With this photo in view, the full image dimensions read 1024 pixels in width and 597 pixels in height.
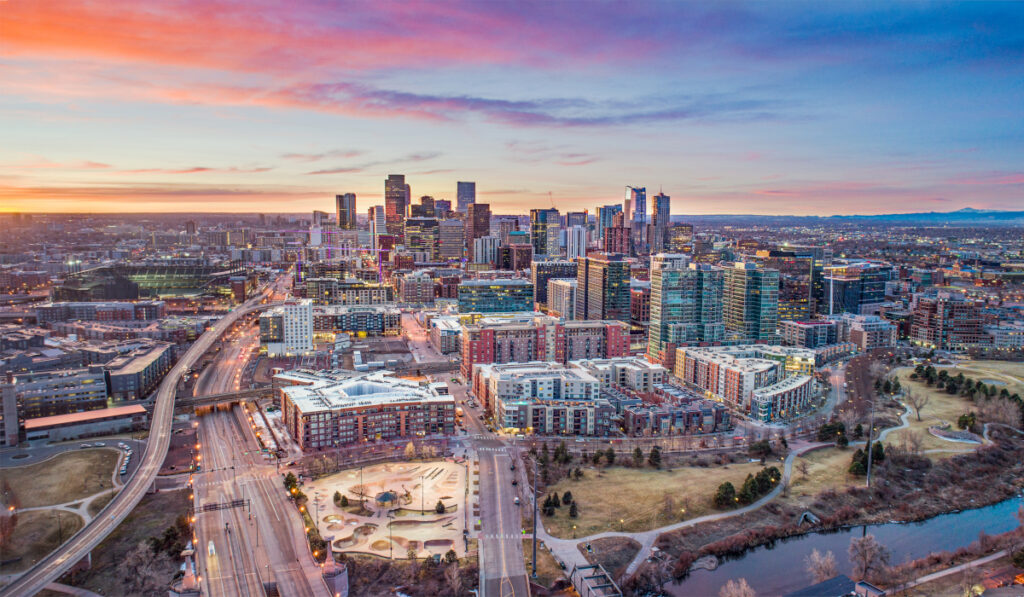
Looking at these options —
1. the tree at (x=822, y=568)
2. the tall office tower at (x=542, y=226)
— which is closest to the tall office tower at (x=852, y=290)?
the tree at (x=822, y=568)

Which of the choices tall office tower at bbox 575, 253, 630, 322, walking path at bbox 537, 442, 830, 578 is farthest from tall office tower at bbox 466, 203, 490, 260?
walking path at bbox 537, 442, 830, 578

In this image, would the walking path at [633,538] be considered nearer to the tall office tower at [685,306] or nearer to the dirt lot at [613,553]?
the dirt lot at [613,553]

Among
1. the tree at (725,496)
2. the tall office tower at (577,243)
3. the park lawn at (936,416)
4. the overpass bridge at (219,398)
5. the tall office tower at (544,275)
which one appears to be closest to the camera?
the tree at (725,496)

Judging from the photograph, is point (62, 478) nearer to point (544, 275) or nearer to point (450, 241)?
point (544, 275)

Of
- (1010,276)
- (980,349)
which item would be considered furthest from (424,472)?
(1010,276)

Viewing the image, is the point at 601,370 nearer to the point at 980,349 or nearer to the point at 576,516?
the point at 576,516

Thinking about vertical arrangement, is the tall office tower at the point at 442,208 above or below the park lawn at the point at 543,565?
above
